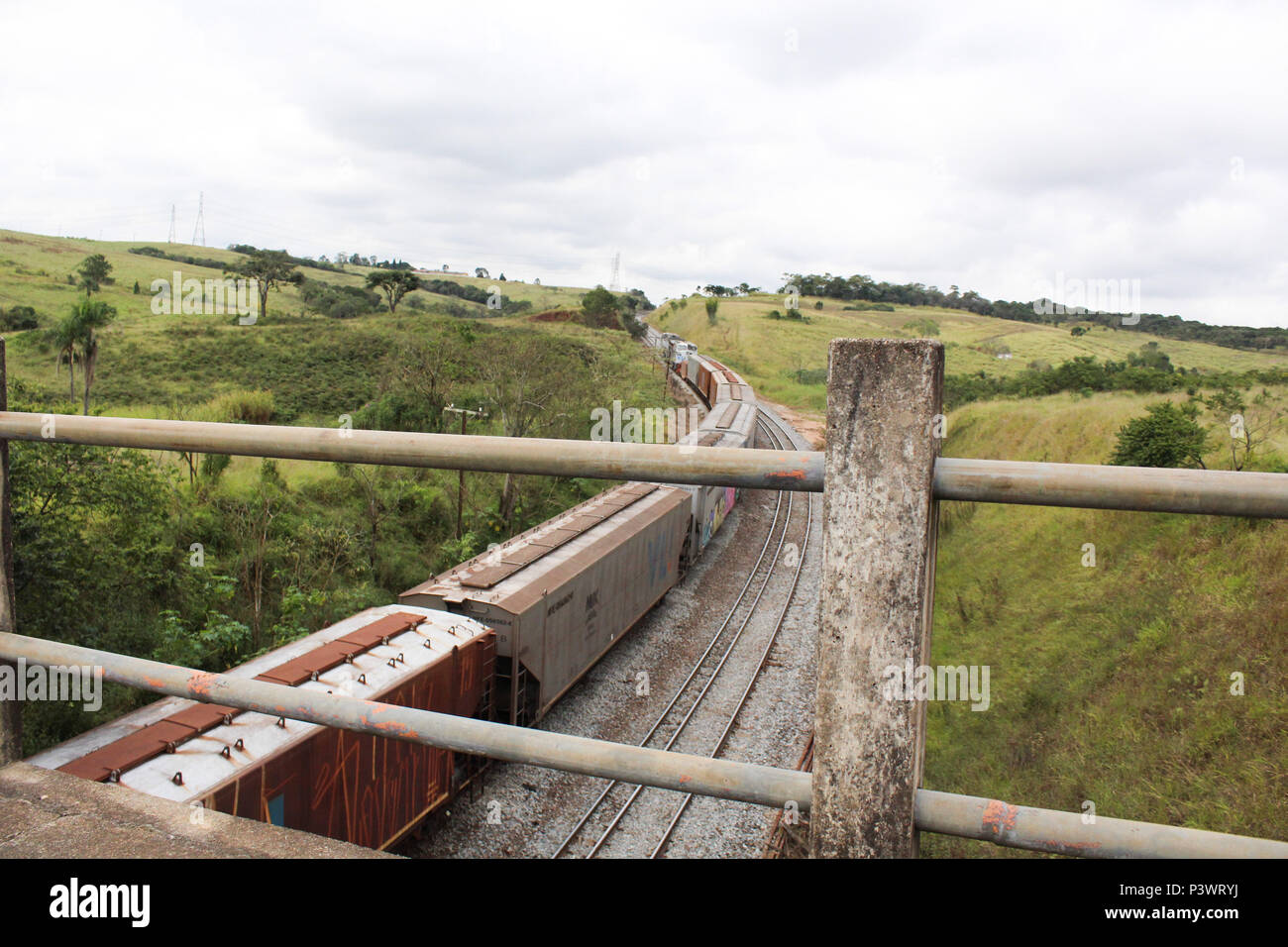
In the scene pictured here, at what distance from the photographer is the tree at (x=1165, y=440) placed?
48.9 ft

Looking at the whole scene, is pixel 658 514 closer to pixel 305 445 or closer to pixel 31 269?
pixel 305 445

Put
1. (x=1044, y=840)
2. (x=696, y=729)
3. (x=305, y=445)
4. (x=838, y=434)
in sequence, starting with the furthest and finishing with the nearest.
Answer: (x=696, y=729), (x=305, y=445), (x=838, y=434), (x=1044, y=840)

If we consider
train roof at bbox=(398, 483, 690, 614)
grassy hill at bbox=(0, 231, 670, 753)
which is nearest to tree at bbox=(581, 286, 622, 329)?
grassy hill at bbox=(0, 231, 670, 753)

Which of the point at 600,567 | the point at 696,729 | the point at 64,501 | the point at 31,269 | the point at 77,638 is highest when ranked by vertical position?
the point at 31,269

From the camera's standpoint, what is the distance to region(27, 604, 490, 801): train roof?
19.5 ft

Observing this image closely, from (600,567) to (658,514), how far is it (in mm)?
3281

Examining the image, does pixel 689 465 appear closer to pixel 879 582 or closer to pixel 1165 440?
pixel 879 582

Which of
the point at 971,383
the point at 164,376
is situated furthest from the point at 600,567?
the point at 164,376

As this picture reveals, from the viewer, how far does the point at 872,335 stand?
62.5 m

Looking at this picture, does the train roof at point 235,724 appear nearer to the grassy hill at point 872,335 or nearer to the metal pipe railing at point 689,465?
the metal pipe railing at point 689,465

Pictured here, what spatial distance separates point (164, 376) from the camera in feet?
105

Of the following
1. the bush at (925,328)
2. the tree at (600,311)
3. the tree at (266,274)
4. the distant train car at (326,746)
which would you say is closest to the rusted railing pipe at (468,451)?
the distant train car at (326,746)

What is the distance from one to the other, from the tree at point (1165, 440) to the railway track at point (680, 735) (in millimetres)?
7753

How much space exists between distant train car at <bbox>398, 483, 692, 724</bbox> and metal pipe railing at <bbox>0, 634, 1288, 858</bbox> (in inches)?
360
